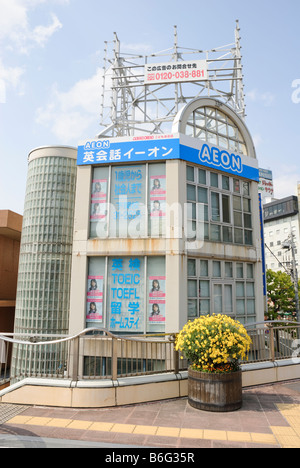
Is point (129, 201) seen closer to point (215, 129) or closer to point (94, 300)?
point (94, 300)

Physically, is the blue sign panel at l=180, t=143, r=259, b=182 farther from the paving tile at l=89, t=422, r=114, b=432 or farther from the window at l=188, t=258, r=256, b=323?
the paving tile at l=89, t=422, r=114, b=432

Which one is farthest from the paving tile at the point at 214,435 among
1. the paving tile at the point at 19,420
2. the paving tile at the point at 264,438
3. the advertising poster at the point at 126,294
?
the advertising poster at the point at 126,294

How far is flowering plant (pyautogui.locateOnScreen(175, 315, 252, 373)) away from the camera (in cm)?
630

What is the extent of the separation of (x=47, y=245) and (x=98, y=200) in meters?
2.54

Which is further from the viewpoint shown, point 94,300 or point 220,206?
point 220,206

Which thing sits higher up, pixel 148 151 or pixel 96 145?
pixel 96 145

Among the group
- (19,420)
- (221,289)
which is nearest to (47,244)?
(221,289)

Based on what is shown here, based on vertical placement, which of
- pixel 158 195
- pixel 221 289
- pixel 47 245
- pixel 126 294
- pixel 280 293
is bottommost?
pixel 126 294

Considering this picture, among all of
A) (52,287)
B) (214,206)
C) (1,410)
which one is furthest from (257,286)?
(1,410)

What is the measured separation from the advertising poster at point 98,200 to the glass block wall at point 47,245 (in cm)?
127

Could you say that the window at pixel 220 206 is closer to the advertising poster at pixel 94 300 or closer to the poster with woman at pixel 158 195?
the poster with woman at pixel 158 195

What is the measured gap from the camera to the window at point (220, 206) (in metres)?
11.2

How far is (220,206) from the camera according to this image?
Result: 11.9 metres
